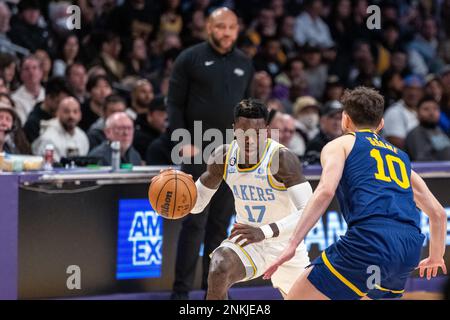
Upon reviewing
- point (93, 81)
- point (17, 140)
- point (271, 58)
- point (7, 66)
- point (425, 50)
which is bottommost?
point (17, 140)

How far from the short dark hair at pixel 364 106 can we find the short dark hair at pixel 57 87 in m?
4.39

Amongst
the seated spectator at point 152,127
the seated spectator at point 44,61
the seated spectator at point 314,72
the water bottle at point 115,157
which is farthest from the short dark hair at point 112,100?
the seated spectator at point 314,72

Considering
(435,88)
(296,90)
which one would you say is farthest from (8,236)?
(435,88)

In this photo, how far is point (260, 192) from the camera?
6121 millimetres

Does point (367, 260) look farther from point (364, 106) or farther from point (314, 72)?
point (314, 72)

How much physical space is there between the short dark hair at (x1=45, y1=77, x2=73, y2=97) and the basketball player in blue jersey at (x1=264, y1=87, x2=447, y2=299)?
4465 mm

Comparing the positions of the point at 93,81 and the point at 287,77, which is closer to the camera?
the point at 93,81

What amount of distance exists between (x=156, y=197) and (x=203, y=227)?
1565mm

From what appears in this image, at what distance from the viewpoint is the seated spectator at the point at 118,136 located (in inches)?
328

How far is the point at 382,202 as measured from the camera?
16.4 feet

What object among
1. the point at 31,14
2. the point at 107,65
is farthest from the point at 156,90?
the point at 31,14

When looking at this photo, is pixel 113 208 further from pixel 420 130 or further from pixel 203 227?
pixel 420 130

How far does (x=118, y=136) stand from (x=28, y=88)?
1683 millimetres

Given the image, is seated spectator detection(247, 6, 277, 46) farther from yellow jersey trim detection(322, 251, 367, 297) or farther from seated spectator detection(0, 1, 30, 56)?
yellow jersey trim detection(322, 251, 367, 297)
